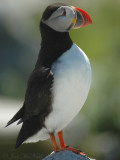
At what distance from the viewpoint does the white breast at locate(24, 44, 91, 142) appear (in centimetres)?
536

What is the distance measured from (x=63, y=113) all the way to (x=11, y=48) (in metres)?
9.25

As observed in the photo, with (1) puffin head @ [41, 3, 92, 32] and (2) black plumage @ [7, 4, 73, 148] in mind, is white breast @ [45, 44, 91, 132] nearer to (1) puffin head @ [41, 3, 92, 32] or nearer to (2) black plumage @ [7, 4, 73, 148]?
(2) black plumage @ [7, 4, 73, 148]

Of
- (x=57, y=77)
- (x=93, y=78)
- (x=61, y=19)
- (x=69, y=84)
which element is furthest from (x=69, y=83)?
(x=93, y=78)

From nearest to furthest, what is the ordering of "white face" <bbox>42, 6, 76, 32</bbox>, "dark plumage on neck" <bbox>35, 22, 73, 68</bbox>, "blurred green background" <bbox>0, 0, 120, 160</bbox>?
1. "white face" <bbox>42, 6, 76, 32</bbox>
2. "dark plumage on neck" <bbox>35, 22, 73, 68</bbox>
3. "blurred green background" <bbox>0, 0, 120, 160</bbox>

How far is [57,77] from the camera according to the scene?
5.39 meters

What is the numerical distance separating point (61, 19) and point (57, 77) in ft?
2.07

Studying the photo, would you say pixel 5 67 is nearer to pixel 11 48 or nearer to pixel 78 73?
pixel 11 48

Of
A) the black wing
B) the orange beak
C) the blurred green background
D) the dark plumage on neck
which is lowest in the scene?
the blurred green background

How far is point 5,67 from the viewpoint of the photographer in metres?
13.9

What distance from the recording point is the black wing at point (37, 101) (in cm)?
544

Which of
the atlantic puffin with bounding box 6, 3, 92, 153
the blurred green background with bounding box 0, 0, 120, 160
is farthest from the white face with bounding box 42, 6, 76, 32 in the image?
the blurred green background with bounding box 0, 0, 120, 160

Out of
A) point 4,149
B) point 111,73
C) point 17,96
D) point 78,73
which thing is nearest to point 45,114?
point 78,73

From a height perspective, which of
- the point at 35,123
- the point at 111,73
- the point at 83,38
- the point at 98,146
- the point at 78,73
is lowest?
the point at 98,146

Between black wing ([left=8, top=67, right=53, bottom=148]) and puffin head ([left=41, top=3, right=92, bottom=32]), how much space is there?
50 cm
